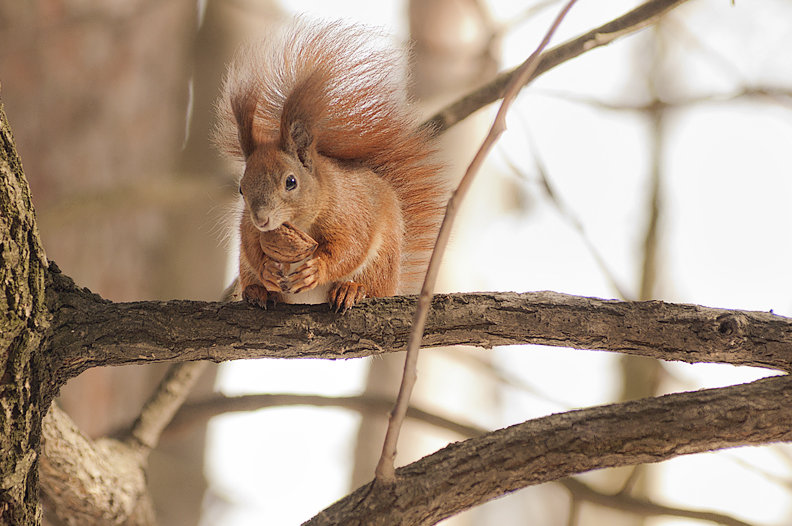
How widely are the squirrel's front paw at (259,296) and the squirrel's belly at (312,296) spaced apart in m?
0.12

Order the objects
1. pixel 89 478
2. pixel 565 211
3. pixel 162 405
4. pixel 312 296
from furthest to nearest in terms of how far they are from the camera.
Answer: pixel 565 211 → pixel 162 405 → pixel 89 478 → pixel 312 296

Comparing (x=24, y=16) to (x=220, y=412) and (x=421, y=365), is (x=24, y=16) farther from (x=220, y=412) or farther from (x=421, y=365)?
(x=421, y=365)

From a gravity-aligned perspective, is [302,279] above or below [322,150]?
below

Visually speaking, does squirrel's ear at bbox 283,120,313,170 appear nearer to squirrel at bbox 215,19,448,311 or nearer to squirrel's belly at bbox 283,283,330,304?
squirrel at bbox 215,19,448,311

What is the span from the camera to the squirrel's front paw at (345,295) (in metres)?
0.93

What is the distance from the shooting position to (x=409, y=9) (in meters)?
2.21

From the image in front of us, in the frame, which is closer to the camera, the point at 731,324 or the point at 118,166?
the point at 731,324

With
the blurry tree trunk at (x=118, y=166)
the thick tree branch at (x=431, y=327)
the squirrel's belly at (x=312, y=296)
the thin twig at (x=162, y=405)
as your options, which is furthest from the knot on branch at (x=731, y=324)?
the blurry tree trunk at (x=118, y=166)

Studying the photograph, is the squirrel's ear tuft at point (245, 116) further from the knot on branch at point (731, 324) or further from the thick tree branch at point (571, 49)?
the knot on branch at point (731, 324)

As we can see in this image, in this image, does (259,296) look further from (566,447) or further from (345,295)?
(566,447)

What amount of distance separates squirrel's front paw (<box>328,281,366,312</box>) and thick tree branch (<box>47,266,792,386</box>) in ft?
0.04

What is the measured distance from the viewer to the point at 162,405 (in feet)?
4.91

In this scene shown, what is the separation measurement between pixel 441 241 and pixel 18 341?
20.7 inches

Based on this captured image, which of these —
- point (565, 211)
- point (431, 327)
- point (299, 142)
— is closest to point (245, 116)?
point (299, 142)
